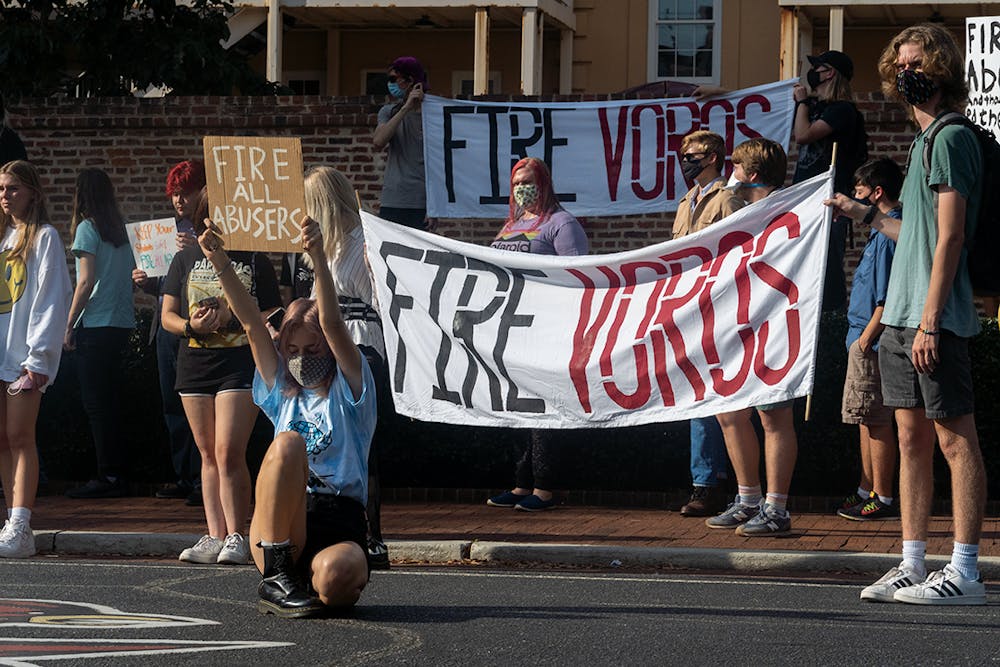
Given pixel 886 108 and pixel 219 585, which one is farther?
pixel 886 108

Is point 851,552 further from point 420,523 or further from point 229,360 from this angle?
point 229,360

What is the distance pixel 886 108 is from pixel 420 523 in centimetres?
674

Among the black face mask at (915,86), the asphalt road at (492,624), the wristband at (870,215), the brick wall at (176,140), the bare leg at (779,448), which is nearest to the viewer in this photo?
the asphalt road at (492,624)

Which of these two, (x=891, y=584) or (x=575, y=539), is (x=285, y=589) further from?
(x=575, y=539)

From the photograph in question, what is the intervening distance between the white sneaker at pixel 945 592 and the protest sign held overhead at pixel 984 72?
18.2 ft

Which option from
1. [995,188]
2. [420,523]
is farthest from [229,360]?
[995,188]

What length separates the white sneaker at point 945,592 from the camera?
6.65 m

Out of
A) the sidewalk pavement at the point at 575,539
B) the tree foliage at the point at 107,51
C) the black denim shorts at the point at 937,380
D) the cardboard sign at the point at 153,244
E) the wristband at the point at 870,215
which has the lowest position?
the sidewalk pavement at the point at 575,539

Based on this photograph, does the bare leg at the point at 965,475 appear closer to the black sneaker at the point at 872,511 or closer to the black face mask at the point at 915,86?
the black face mask at the point at 915,86

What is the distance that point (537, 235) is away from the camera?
31.9ft

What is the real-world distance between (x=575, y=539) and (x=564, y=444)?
1918 millimetres

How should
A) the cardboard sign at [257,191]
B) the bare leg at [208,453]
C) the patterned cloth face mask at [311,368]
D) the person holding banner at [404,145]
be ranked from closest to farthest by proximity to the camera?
the patterned cloth face mask at [311,368]
the cardboard sign at [257,191]
the bare leg at [208,453]
the person holding banner at [404,145]

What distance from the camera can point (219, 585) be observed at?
7316 mm

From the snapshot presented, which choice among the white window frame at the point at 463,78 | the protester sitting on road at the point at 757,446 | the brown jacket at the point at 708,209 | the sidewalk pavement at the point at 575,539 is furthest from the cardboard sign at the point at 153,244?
the white window frame at the point at 463,78
